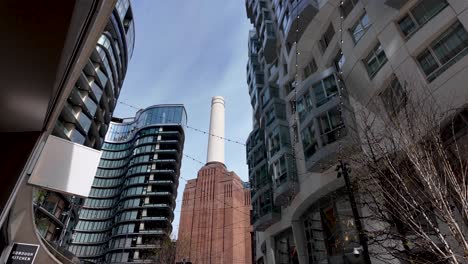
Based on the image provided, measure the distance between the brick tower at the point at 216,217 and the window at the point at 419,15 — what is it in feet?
187

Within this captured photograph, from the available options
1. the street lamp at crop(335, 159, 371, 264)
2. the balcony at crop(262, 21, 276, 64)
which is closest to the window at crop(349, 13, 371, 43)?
the street lamp at crop(335, 159, 371, 264)

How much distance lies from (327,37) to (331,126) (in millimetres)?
8316

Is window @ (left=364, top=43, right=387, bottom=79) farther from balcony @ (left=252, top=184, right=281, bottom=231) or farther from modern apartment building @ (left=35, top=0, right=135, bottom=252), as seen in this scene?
modern apartment building @ (left=35, top=0, right=135, bottom=252)

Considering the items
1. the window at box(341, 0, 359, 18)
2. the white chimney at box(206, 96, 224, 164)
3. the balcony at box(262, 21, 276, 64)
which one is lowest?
the window at box(341, 0, 359, 18)

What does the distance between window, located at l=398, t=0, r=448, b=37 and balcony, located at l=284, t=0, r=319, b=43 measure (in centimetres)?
814

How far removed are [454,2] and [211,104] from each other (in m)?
81.5

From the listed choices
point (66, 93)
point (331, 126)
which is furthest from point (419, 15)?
point (66, 93)

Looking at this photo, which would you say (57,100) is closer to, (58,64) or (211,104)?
(58,64)

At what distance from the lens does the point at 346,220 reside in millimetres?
18281

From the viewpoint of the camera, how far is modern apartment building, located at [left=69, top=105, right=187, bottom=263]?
63.2 meters

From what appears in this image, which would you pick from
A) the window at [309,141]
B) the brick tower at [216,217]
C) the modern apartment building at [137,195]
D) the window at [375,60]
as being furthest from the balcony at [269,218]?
the brick tower at [216,217]

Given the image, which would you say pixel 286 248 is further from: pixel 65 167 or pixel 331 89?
pixel 65 167

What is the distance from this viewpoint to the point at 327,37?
75.0 feet

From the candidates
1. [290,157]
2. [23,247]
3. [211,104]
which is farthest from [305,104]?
[211,104]
